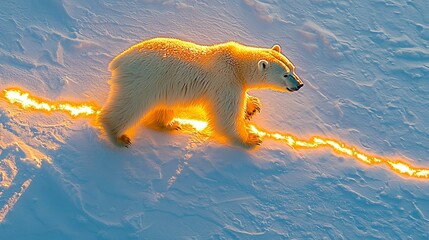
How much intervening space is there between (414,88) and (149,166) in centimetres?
359

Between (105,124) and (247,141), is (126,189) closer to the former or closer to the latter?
(105,124)

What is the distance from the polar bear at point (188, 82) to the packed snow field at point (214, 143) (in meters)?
0.26

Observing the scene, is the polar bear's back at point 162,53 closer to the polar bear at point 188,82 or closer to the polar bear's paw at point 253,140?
the polar bear at point 188,82

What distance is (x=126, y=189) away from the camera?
13.9 ft

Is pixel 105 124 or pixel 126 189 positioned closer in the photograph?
pixel 126 189

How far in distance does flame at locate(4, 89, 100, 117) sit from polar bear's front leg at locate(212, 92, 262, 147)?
1.25 meters

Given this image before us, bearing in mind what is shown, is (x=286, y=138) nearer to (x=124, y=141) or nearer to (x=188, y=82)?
(x=188, y=82)

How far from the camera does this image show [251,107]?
17.0ft

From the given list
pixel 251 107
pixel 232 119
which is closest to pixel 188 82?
pixel 232 119

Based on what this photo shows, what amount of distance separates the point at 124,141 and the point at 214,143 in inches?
35.4

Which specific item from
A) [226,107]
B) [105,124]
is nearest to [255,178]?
[226,107]

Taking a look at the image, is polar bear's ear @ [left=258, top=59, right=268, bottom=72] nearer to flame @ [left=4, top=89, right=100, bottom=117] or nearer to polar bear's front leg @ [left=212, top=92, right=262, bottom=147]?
polar bear's front leg @ [left=212, top=92, right=262, bottom=147]

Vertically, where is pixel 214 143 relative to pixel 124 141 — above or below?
above

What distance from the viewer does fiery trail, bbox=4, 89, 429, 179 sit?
482 cm
